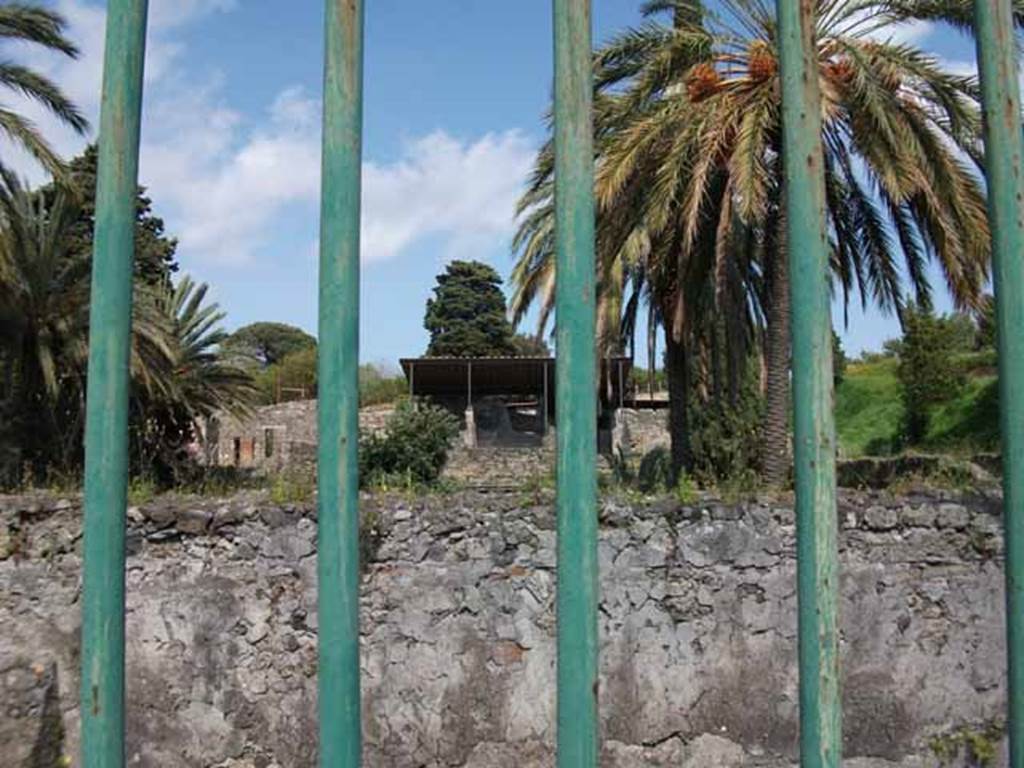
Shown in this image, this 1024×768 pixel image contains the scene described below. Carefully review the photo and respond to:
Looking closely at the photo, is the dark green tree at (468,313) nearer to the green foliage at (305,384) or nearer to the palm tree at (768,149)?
the green foliage at (305,384)

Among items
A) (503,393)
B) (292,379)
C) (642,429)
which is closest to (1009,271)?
(642,429)

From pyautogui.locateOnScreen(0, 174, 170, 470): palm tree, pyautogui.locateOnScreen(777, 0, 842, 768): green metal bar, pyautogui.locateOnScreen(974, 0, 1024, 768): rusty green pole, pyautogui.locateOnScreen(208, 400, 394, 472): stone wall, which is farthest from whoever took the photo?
pyautogui.locateOnScreen(208, 400, 394, 472): stone wall

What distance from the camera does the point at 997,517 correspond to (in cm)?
687

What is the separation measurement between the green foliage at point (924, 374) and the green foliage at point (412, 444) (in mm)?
12480

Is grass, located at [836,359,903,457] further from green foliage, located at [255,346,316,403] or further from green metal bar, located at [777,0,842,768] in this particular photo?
green metal bar, located at [777,0,842,768]

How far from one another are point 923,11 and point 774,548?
5792 mm

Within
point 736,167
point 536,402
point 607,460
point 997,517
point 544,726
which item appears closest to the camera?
point 544,726

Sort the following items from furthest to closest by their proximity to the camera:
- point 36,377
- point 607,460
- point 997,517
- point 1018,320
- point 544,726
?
point 607,460 < point 36,377 < point 997,517 < point 544,726 < point 1018,320

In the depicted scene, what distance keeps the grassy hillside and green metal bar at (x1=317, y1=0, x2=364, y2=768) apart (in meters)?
18.4

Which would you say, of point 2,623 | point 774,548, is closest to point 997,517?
point 774,548

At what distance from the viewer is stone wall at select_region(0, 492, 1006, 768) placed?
6.40 meters

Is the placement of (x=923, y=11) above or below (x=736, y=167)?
above

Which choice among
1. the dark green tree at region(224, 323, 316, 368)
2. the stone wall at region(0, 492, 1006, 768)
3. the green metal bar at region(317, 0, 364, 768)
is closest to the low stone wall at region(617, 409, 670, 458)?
the stone wall at region(0, 492, 1006, 768)

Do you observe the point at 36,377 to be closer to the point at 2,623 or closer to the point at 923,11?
the point at 2,623
